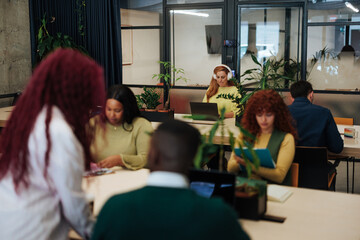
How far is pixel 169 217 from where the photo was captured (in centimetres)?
121

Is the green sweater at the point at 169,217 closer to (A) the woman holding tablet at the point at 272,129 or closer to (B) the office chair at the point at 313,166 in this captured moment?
(A) the woman holding tablet at the point at 272,129

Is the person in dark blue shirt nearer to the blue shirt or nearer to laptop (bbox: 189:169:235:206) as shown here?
the blue shirt

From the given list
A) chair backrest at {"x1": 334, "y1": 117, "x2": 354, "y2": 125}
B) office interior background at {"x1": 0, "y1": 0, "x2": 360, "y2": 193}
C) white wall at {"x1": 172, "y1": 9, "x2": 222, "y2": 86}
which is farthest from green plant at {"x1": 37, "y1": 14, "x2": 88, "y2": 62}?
chair backrest at {"x1": 334, "y1": 117, "x2": 354, "y2": 125}

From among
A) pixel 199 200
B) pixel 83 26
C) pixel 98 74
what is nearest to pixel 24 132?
pixel 98 74

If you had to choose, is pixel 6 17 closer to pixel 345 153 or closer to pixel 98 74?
pixel 345 153

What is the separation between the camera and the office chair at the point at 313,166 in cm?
333

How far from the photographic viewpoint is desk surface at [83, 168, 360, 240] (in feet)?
6.77

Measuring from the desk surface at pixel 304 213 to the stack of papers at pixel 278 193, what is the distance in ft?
0.09

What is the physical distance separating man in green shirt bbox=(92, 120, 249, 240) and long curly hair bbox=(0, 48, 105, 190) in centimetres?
44

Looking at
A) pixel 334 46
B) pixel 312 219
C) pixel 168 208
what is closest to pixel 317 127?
pixel 312 219

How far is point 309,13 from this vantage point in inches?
268

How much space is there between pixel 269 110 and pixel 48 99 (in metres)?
1.72

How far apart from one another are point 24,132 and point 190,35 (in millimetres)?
6177

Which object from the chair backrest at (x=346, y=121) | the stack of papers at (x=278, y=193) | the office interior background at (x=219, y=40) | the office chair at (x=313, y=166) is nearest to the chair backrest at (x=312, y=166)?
the office chair at (x=313, y=166)
